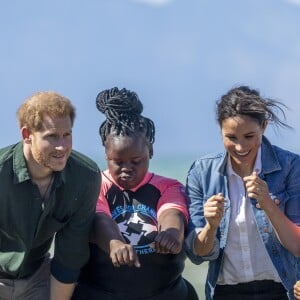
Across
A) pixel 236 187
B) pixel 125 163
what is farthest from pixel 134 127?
pixel 236 187

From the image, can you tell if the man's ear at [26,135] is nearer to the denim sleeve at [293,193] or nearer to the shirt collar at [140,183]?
the shirt collar at [140,183]

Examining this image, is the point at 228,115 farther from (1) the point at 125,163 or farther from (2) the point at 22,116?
(2) the point at 22,116

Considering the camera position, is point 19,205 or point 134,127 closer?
point 19,205

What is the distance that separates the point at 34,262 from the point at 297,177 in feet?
4.84

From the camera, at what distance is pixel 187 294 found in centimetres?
613

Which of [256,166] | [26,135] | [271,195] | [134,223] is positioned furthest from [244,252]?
[26,135]

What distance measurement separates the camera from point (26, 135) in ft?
18.7

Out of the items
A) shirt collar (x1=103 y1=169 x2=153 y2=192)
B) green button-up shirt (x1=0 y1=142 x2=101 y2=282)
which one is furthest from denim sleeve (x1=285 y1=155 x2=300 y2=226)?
green button-up shirt (x1=0 y1=142 x2=101 y2=282)

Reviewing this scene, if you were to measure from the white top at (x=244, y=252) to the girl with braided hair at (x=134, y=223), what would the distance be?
0.87 ft

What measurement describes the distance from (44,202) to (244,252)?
1064mm

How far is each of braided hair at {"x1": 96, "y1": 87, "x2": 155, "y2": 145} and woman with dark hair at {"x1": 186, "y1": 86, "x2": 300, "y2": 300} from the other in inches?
18.4

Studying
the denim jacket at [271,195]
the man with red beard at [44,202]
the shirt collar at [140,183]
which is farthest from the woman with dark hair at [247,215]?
the man with red beard at [44,202]

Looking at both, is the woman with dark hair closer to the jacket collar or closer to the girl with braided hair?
the jacket collar

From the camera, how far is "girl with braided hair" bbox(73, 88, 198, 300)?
594 cm
